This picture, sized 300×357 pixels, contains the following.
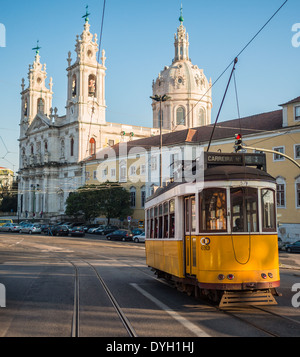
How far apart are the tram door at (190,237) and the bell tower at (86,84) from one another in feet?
222

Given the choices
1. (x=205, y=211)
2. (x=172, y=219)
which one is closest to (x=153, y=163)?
(x=172, y=219)

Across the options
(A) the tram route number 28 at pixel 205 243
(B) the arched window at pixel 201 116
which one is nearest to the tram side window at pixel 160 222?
(A) the tram route number 28 at pixel 205 243

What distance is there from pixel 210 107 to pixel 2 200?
50.2 metres

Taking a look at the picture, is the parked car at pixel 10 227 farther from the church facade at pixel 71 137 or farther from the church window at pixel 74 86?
the church window at pixel 74 86

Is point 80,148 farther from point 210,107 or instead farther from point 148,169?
point 210,107

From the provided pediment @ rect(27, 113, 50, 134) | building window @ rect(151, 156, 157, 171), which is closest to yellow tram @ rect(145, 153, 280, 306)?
building window @ rect(151, 156, 157, 171)

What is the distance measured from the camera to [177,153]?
53188mm

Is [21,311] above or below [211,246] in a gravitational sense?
below

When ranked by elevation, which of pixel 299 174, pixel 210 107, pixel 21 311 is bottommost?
pixel 21 311

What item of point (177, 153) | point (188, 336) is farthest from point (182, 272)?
point (177, 153)

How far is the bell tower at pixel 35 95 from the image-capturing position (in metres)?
97.4

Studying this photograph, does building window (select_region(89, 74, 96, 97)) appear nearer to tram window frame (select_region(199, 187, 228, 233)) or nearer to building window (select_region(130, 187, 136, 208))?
building window (select_region(130, 187, 136, 208))

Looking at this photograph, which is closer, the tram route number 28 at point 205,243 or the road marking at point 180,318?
the road marking at point 180,318

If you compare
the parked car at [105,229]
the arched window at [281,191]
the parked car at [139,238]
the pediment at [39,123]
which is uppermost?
the pediment at [39,123]
